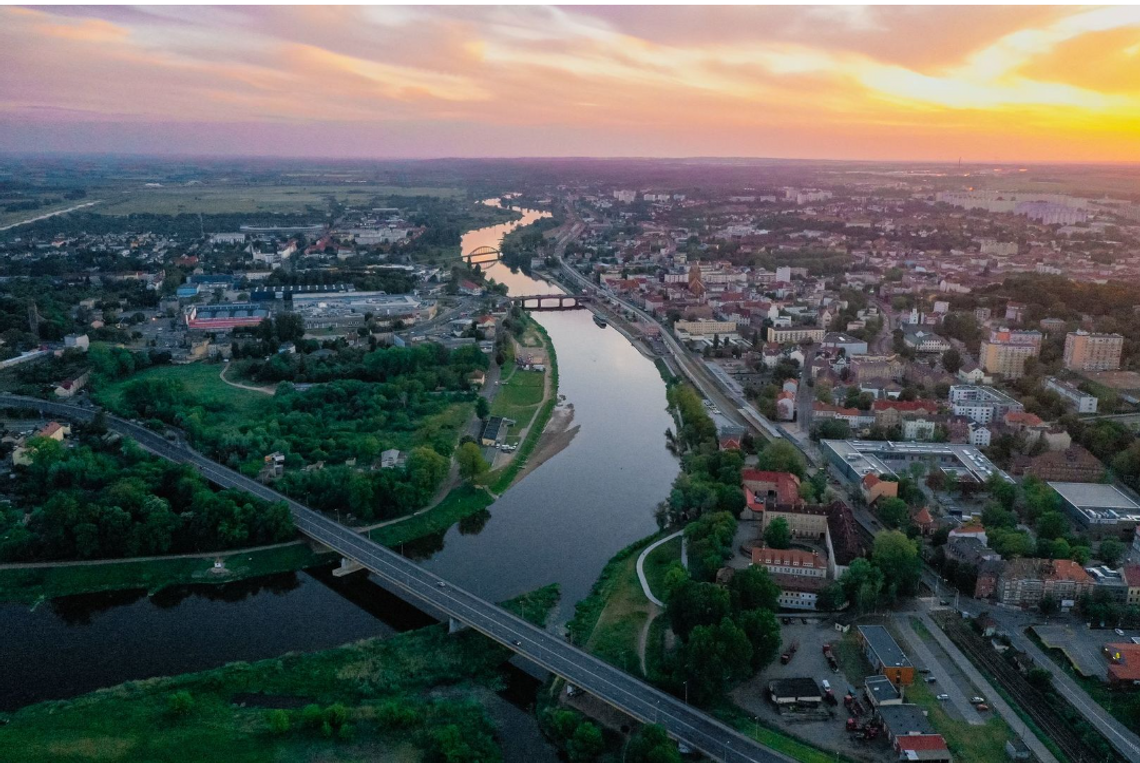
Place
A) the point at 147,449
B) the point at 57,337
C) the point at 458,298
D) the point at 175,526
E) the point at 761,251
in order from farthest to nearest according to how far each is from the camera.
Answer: the point at 761,251 < the point at 458,298 < the point at 57,337 < the point at 147,449 < the point at 175,526

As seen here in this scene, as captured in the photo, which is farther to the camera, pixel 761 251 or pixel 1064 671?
pixel 761 251

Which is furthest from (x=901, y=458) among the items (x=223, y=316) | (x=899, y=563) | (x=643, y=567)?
(x=223, y=316)

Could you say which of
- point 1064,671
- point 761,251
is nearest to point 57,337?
point 1064,671

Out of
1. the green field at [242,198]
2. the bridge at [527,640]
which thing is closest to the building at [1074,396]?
the bridge at [527,640]

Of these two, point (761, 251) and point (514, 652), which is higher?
point (761, 251)

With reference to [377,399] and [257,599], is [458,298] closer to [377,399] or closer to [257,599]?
[377,399]

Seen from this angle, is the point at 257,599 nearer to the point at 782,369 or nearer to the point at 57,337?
the point at 782,369

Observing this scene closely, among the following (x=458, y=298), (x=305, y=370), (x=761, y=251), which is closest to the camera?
(x=305, y=370)
